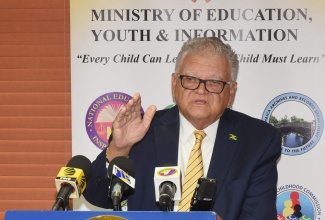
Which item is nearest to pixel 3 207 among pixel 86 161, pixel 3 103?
pixel 3 103

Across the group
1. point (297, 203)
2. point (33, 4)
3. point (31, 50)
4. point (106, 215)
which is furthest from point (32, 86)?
point (106, 215)

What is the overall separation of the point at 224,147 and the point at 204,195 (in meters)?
1.23

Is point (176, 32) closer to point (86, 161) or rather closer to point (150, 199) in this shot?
point (150, 199)

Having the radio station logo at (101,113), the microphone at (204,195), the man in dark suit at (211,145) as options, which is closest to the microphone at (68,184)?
the microphone at (204,195)

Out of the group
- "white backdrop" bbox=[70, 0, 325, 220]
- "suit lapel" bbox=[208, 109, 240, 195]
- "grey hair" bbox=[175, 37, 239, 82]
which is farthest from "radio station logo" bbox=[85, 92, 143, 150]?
"suit lapel" bbox=[208, 109, 240, 195]

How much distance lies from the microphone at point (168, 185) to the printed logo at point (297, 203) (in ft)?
6.64

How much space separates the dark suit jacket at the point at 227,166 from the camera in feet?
11.6

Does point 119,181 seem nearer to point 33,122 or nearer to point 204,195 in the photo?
point 204,195

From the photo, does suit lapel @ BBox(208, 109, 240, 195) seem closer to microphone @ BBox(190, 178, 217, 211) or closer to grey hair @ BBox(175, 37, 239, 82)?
grey hair @ BBox(175, 37, 239, 82)

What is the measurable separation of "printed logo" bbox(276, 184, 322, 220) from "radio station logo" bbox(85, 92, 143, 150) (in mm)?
1225

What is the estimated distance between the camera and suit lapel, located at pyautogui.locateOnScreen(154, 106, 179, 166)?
3701mm

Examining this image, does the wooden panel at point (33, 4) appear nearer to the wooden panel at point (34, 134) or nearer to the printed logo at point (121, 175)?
the wooden panel at point (34, 134)

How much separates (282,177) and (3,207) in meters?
1.99

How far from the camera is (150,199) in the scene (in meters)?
3.61
